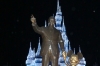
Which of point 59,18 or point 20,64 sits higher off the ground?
point 59,18

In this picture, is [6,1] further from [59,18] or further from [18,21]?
[59,18]

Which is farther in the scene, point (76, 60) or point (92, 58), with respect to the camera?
point (92, 58)

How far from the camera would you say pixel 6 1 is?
13031 millimetres

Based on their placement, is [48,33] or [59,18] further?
[59,18]

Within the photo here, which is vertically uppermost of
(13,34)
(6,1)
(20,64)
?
(6,1)

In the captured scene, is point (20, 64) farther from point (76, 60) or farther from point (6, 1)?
point (76, 60)

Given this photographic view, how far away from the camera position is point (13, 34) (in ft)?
45.0

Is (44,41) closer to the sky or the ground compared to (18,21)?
closer to the ground

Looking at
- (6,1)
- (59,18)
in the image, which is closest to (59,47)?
(6,1)

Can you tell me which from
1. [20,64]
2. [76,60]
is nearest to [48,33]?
[76,60]

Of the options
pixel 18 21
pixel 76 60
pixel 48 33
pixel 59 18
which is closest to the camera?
pixel 76 60

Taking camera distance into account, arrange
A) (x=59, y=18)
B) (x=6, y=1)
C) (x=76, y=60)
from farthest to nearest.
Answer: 1. (x=59, y=18)
2. (x=6, y=1)
3. (x=76, y=60)

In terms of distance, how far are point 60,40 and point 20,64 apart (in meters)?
9.47

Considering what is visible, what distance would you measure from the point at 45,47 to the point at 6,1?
26.4 ft
